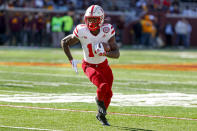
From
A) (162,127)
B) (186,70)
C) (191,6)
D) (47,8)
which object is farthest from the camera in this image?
(191,6)

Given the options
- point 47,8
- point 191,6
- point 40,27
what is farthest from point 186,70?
point 191,6

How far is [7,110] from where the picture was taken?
29.3ft

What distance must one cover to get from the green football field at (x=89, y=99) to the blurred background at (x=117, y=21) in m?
11.3

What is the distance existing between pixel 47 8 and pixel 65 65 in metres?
13.5

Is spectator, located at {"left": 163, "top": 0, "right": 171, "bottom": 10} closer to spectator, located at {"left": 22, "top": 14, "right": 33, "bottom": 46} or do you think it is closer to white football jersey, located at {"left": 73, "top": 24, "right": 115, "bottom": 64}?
spectator, located at {"left": 22, "top": 14, "right": 33, "bottom": 46}

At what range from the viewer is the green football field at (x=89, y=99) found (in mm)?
7879

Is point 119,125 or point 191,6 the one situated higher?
point 119,125

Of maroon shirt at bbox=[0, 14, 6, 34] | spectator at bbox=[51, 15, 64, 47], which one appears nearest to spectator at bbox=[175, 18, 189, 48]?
spectator at bbox=[51, 15, 64, 47]

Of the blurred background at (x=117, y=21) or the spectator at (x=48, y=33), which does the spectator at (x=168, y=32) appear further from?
the spectator at (x=48, y=33)

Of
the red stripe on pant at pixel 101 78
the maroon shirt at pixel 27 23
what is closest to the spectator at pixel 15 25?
the maroon shirt at pixel 27 23

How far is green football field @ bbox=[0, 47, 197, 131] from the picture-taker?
7.88 meters

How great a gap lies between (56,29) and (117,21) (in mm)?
4351

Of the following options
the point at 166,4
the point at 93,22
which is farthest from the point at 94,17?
the point at 166,4

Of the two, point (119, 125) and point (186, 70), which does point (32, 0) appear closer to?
point (186, 70)
